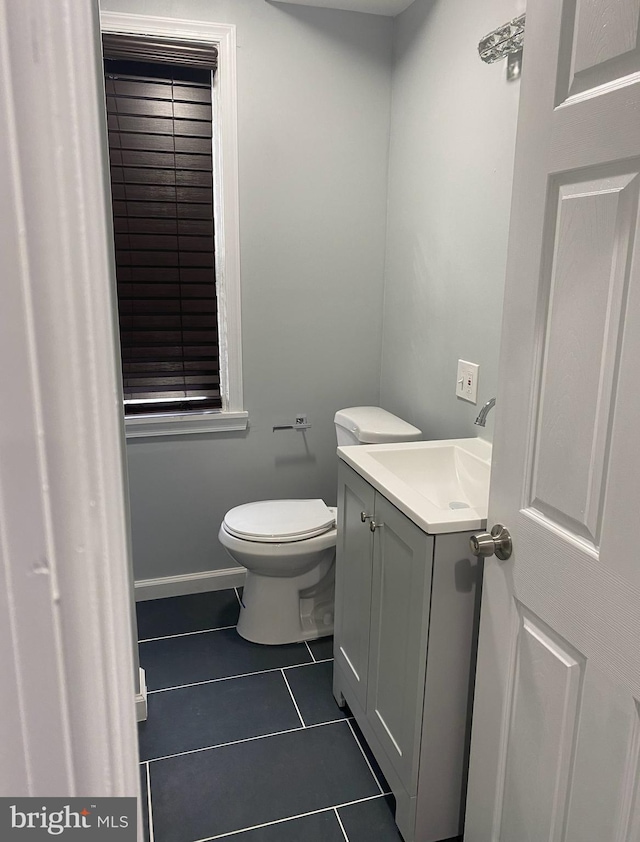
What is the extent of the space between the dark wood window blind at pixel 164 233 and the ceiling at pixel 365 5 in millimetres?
461

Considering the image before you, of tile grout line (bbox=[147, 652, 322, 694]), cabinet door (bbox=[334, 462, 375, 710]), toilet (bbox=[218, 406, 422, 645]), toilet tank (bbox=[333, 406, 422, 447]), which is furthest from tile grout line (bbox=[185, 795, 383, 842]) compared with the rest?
toilet tank (bbox=[333, 406, 422, 447])

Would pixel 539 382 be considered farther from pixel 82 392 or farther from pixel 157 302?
pixel 157 302

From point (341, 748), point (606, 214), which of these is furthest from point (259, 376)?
point (606, 214)

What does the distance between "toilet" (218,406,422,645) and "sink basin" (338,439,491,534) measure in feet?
1.23

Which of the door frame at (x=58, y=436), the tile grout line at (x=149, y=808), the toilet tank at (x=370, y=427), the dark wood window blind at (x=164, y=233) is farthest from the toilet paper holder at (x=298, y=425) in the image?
the door frame at (x=58, y=436)

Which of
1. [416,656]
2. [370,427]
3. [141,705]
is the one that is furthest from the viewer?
[370,427]

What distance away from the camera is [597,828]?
968 mm

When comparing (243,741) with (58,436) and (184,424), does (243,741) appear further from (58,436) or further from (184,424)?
(58,436)

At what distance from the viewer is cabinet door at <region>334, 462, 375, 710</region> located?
1746mm

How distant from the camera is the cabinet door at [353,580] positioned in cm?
175

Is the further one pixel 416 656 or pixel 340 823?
pixel 340 823

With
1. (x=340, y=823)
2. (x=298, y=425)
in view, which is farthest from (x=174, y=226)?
(x=340, y=823)

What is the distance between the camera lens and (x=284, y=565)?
2.24 metres

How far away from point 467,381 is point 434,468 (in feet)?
1.16
